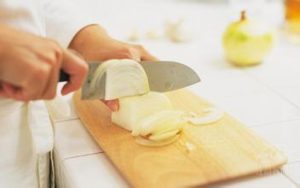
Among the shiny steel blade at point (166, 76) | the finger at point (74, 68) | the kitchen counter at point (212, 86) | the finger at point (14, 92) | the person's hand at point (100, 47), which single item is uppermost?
the finger at point (74, 68)

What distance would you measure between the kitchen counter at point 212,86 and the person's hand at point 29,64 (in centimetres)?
15

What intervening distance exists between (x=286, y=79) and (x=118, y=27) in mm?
480

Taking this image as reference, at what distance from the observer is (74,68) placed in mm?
579

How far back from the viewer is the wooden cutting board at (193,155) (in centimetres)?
63

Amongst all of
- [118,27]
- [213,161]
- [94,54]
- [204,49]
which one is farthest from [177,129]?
[118,27]

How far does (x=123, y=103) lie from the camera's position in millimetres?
743

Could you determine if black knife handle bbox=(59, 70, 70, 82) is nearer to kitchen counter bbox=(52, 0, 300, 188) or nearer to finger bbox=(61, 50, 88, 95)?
finger bbox=(61, 50, 88, 95)

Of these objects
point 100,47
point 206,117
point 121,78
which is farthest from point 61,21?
point 206,117

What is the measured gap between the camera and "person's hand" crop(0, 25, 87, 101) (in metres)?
0.53

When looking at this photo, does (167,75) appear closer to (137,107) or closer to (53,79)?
(137,107)

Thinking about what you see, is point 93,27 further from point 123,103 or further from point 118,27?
point 118,27

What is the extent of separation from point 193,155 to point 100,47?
26 centimetres

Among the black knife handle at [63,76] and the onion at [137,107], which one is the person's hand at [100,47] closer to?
the onion at [137,107]

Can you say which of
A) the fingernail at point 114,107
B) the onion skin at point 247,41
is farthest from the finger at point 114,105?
the onion skin at point 247,41
